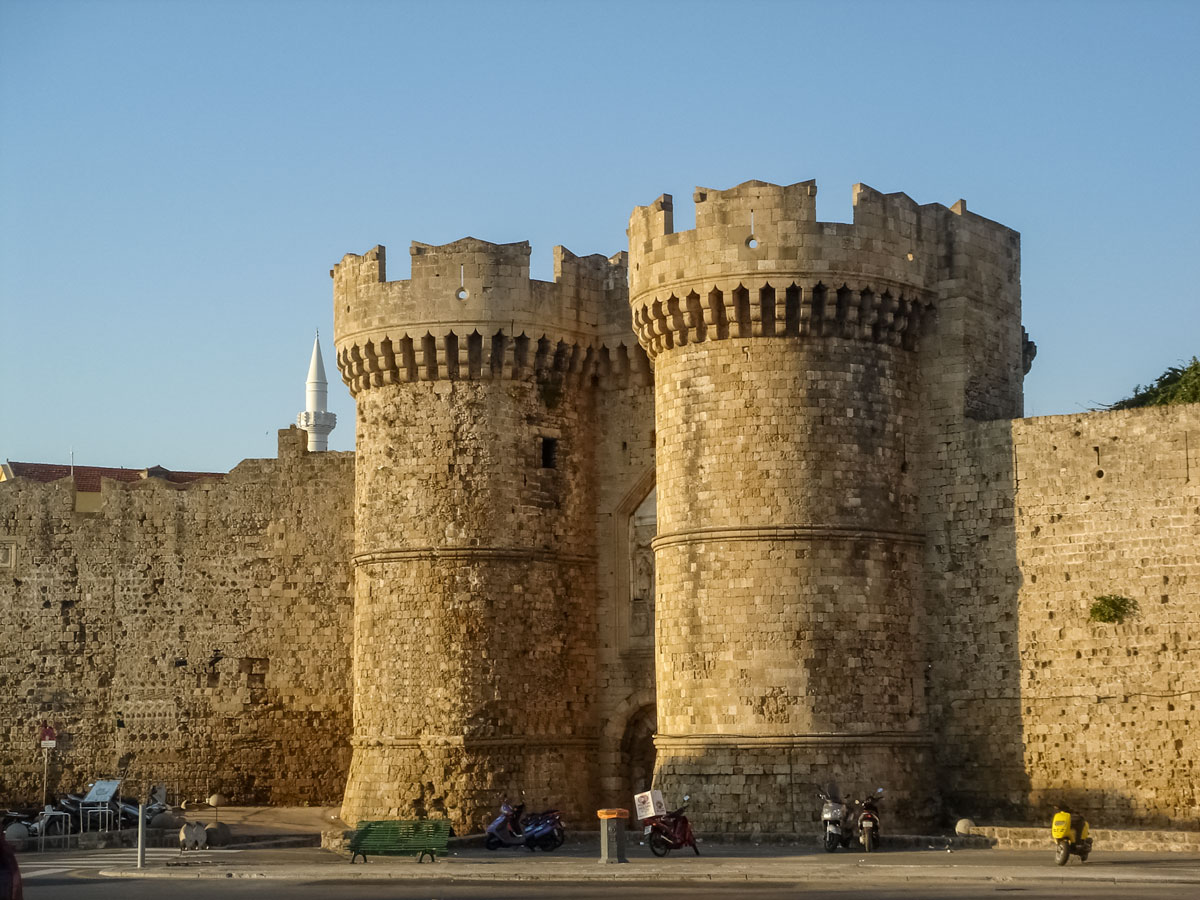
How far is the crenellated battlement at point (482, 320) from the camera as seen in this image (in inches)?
1021

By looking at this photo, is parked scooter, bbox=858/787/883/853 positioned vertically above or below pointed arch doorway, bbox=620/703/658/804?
below

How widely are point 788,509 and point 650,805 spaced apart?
159 inches

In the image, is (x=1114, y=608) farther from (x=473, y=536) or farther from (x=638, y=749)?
(x=473, y=536)

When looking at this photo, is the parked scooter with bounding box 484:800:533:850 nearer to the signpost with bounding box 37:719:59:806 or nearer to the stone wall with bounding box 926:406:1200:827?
the stone wall with bounding box 926:406:1200:827

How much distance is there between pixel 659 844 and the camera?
20766 millimetres

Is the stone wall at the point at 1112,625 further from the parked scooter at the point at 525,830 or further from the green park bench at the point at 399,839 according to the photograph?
the green park bench at the point at 399,839

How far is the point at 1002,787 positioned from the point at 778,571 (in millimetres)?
3760

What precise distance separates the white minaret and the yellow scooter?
90802 mm

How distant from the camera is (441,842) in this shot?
2158 cm

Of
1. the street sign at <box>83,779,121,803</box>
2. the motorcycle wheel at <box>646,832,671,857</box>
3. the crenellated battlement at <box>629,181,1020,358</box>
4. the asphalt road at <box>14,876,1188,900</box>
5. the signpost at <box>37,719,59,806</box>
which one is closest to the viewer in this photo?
the asphalt road at <box>14,876,1188,900</box>

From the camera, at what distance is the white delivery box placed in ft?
67.7

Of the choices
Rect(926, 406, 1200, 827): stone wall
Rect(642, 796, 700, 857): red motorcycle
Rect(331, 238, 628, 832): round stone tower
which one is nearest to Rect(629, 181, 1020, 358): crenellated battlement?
Rect(926, 406, 1200, 827): stone wall

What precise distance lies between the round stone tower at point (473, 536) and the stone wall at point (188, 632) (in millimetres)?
2598

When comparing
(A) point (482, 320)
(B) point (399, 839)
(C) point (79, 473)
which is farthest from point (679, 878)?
(C) point (79, 473)
